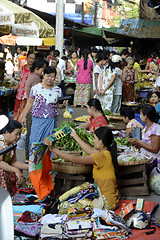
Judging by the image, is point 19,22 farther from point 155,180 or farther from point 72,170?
point 155,180

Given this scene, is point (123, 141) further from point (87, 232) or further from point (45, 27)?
point (45, 27)

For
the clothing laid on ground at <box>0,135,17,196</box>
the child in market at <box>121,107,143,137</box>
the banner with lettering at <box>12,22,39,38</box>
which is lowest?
the clothing laid on ground at <box>0,135,17,196</box>

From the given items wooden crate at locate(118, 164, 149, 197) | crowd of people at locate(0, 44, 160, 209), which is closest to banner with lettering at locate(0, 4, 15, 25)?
crowd of people at locate(0, 44, 160, 209)

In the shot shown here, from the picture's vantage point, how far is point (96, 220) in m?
3.96

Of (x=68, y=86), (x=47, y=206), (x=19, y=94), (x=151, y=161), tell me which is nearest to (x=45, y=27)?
(x=19, y=94)

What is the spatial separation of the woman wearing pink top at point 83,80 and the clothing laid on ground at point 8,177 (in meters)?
7.82

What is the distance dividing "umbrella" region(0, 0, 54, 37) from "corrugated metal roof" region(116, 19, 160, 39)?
444 inches

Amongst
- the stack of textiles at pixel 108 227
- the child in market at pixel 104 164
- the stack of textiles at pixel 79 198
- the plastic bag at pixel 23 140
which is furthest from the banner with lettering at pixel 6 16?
the stack of textiles at pixel 108 227

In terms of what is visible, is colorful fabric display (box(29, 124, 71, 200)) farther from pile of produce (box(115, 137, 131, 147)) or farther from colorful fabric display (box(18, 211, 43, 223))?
pile of produce (box(115, 137, 131, 147))

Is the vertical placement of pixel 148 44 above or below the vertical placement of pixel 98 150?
above

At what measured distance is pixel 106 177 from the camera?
15.4 feet

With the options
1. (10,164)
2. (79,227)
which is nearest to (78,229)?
(79,227)

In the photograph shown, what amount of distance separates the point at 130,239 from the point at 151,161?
7.08ft

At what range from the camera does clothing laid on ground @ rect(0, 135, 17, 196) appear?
4.55 m
